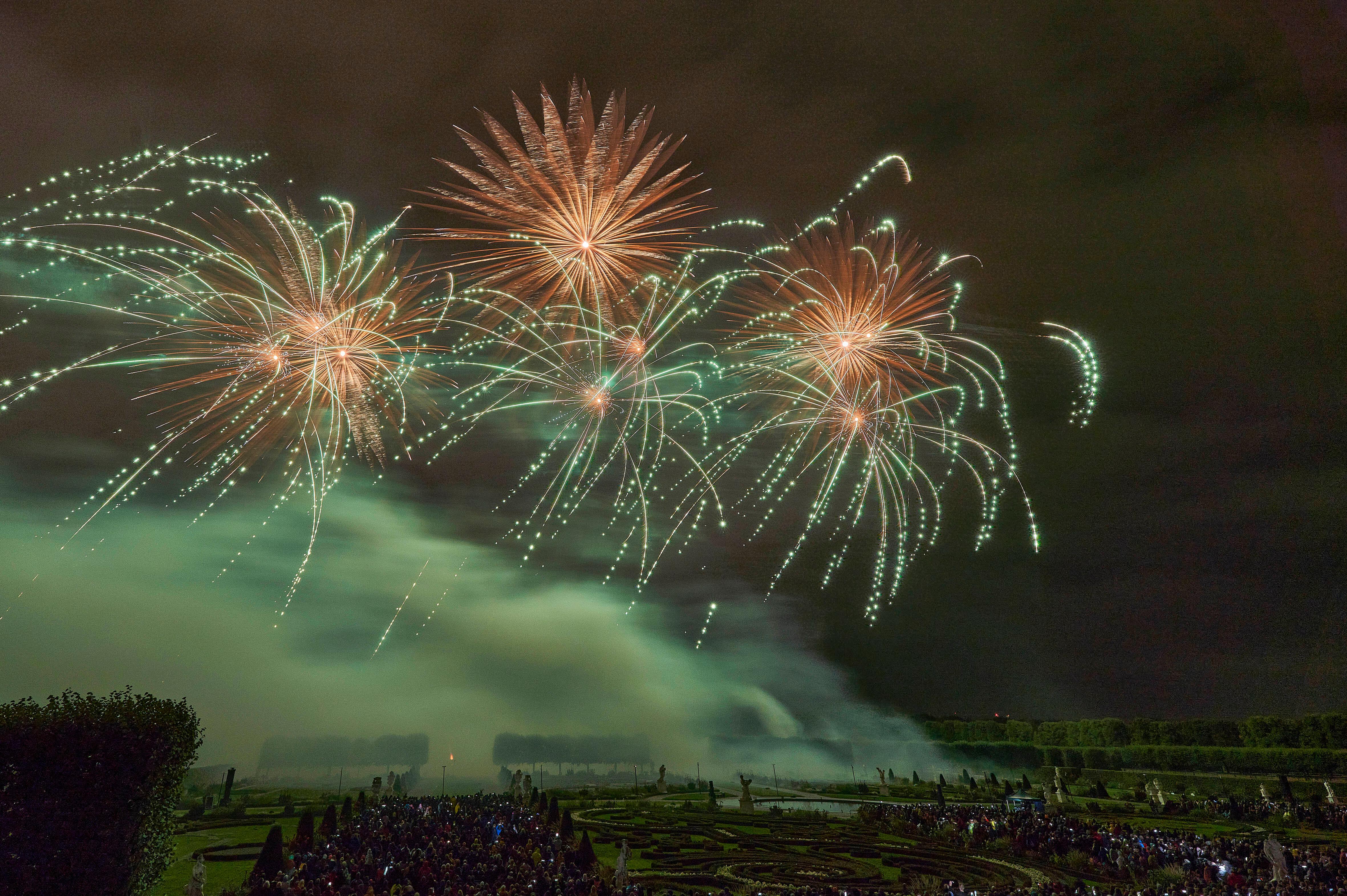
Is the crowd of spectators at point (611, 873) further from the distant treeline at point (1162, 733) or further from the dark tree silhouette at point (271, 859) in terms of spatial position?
the distant treeline at point (1162, 733)

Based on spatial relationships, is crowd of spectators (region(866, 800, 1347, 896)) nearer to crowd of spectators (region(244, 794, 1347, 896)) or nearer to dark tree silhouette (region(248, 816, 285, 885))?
crowd of spectators (region(244, 794, 1347, 896))

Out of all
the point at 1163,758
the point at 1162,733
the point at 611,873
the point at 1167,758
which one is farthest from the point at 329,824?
the point at 1162,733

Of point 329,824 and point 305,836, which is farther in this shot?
point 329,824

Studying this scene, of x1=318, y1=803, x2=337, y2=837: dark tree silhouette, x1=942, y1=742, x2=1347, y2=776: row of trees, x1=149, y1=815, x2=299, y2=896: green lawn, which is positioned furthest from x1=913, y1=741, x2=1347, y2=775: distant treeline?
x1=149, y1=815, x2=299, y2=896: green lawn

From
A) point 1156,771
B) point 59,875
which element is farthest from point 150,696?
point 1156,771

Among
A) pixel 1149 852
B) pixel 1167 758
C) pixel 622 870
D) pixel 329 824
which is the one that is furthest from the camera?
pixel 1167 758

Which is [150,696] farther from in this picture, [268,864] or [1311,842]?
[1311,842]

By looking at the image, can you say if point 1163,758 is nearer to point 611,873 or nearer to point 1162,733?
point 1162,733
